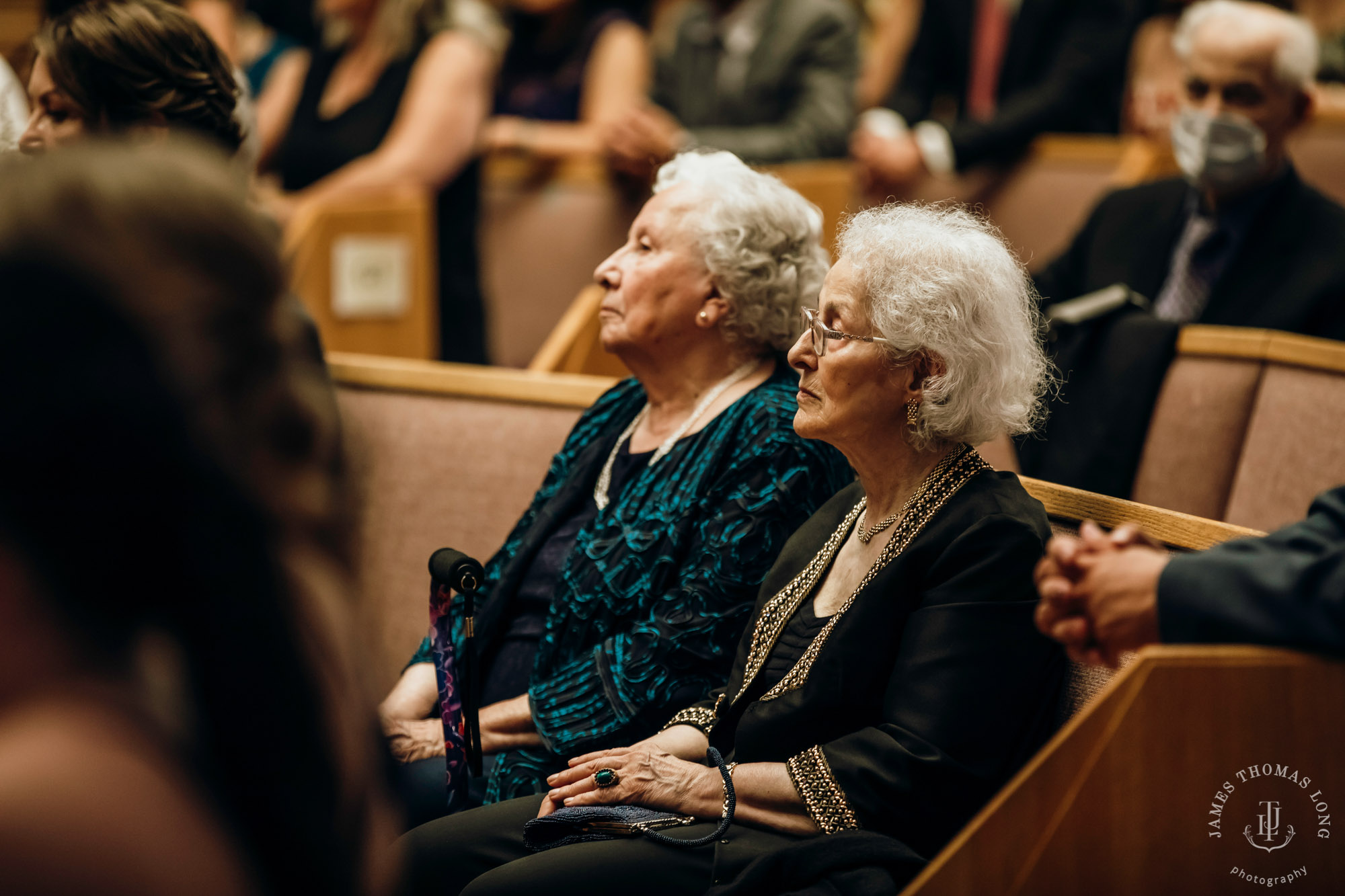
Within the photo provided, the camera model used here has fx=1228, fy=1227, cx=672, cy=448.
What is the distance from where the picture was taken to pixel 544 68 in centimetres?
450

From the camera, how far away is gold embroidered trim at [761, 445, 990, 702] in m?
1.60

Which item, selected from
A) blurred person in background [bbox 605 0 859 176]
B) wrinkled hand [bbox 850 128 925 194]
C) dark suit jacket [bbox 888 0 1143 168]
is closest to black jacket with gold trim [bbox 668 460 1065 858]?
blurred person in background [bbox 605 0 859 176]

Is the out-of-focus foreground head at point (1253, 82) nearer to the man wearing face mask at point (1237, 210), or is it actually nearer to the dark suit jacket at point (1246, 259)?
the man wearing face mask at point (1237, 210)

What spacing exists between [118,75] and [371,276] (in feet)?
5.91

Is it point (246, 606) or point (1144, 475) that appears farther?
point (1144, 475)

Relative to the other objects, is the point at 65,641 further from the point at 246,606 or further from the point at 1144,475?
the point at 1144,475

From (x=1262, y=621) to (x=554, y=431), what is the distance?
1607 mm

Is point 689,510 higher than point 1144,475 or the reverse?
the reverse

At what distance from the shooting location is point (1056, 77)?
4.20m

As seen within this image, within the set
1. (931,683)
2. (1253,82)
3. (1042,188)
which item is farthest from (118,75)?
(1042,188)

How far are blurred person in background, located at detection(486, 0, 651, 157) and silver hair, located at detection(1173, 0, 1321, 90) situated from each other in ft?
6.22

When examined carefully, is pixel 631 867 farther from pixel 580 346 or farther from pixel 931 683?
pixel 580 346

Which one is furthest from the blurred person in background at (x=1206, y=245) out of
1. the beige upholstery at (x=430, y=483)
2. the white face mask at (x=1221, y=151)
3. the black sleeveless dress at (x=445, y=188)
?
Result: the black sleeveless dress at (x=445, y=188)

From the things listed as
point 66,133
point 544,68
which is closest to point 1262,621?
point 66,133
